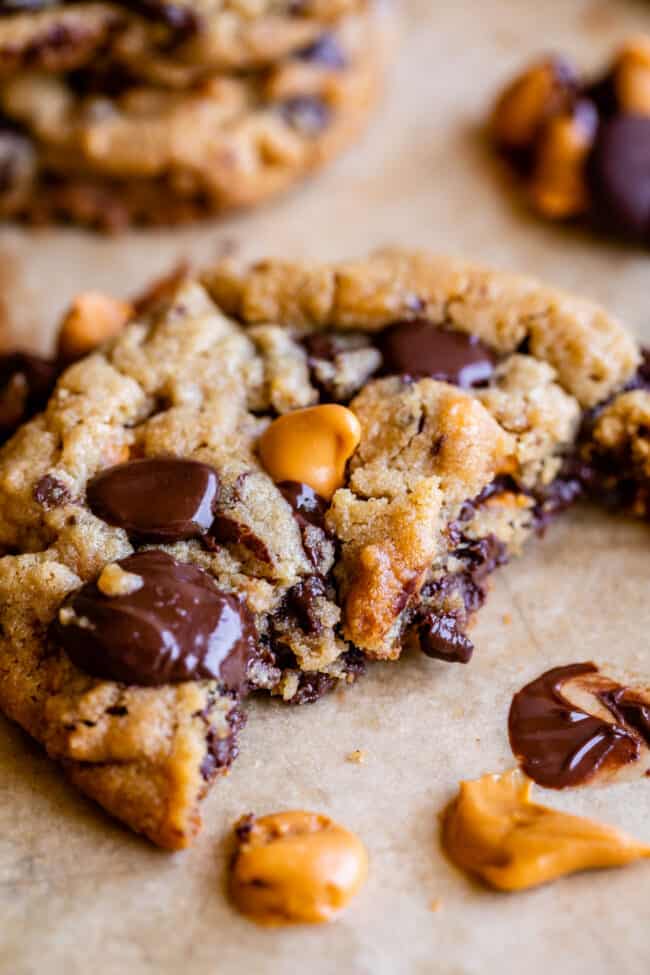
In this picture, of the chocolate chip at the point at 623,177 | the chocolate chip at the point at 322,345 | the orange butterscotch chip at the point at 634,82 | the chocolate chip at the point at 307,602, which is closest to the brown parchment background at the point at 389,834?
the chocolate chip at the point at 307,602

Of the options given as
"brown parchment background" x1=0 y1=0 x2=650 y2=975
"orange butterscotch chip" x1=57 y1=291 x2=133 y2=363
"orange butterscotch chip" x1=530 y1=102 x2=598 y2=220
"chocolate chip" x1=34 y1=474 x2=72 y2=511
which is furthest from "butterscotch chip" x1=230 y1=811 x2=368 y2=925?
"orange butterscotch chip" x1=530 y1=102 x2=598 y2=220

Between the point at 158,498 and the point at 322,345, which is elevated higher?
the point at 322,345

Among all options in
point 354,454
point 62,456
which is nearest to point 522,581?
point 354,454

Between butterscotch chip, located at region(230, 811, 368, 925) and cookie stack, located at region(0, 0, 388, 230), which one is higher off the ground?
cookie stack, located at region(0, 0, 388, 230)

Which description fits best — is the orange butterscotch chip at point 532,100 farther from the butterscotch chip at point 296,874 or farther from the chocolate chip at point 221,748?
the butterscotch chip at point 296,874

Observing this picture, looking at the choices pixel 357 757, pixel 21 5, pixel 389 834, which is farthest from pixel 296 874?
pixel 21 5

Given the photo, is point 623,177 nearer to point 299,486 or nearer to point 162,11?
point 162,11

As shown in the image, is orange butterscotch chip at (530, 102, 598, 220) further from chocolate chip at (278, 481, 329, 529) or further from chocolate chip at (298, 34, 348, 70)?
chocolate chip at (278, 481, 329, 529)
